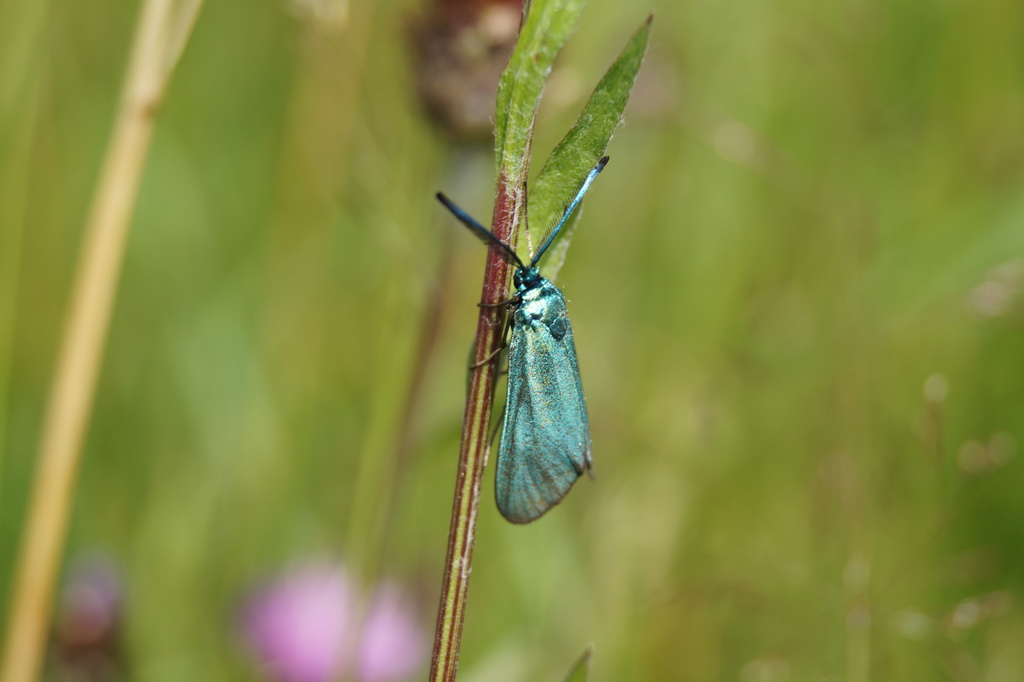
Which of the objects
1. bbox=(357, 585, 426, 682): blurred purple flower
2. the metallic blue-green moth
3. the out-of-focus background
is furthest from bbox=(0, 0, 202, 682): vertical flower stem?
bbox=(357, 585, 426, 682): blurred purple flower

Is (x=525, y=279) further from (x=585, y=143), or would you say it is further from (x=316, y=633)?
(x=316, y=633)

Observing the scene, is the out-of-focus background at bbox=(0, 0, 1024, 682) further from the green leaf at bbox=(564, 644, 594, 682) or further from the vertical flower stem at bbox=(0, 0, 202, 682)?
the green leaf at bbox=(564, 644, 594, 682)

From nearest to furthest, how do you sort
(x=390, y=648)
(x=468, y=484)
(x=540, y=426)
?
(x=468, y=484)
(x=540, y=426)
(x=390, y=648)

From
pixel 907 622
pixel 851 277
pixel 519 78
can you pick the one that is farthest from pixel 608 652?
pixel 519 78

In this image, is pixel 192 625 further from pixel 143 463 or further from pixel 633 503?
pixel 633 503

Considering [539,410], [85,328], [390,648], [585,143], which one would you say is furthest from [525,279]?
[390,648]

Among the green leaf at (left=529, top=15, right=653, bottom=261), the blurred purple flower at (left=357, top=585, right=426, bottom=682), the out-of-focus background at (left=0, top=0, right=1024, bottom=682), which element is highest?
the out-of-focus background at (left=0, top=0, right=1024, bottom=682)
